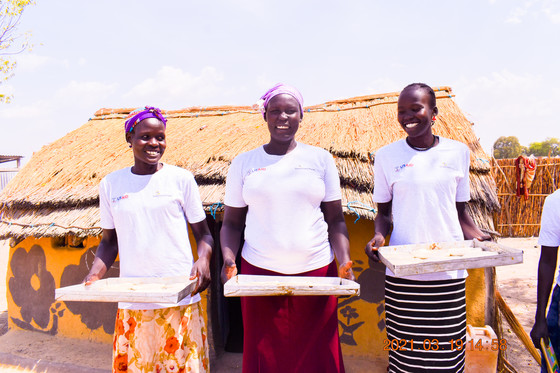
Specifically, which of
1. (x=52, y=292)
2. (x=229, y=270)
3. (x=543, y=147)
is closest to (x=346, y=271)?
(x=229, y=270)

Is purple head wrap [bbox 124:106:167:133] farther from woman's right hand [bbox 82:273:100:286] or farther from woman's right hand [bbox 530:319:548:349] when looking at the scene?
woman's right hand [bbox 530:319:548:349]

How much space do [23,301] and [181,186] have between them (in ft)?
11.5

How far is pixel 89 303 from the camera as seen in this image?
161 inches

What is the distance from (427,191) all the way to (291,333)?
3.31ft

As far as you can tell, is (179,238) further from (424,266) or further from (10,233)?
(10,233)

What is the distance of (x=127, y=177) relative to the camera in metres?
2.09

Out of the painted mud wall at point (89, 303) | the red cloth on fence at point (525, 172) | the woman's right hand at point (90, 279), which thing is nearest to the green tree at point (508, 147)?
the red cloth on fence at point (525, 172)

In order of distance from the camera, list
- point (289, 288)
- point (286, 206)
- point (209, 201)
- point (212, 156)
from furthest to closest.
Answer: point (212, 156) < point (209, 201) < point (286, 206) < point (289, 288)

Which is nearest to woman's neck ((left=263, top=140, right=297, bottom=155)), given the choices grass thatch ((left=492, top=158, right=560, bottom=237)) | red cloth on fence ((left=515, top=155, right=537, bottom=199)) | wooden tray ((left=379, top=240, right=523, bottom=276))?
wooden tray ((left=379, top=240, right=523, bottom=276))

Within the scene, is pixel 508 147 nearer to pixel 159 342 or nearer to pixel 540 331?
pixel 540 331

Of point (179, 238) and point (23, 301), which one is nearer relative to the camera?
point (179, 238)

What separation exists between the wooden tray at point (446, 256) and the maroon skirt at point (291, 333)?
388mm

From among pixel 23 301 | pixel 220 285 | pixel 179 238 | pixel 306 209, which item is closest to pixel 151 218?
pixel 179 238

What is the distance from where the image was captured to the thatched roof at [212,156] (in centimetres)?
332
